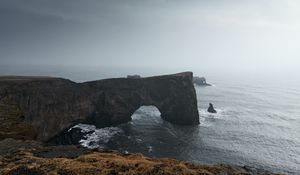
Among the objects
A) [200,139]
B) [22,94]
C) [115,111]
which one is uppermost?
[22,94]

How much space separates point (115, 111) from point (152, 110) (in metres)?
29.2

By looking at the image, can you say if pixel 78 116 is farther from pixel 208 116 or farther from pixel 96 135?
pixel 208 116

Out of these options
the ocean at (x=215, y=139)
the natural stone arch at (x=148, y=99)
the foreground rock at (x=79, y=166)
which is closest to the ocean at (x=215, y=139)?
the ocean at (x=215, y=139)

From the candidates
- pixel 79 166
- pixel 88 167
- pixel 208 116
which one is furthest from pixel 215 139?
pixel 79 166

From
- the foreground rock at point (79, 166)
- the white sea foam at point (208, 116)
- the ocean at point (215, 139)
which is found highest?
the foreground rock at point (79, 166)

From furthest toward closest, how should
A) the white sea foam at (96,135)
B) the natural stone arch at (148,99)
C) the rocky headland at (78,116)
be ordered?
the natural stone arch at (148,99), the white sea foam at (96,135), the rocky headland at (78,116)

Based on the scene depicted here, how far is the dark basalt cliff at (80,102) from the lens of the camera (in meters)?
63.9

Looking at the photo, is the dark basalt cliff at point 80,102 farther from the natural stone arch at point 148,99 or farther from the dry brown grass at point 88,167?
the dry brown grass at point 88,167

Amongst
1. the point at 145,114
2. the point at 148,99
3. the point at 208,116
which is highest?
the point at 148,99

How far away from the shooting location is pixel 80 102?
85562 millimetres

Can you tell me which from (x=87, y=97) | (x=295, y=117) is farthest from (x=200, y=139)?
(x=295, y=117)

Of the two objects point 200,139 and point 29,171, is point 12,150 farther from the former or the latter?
point 200,139

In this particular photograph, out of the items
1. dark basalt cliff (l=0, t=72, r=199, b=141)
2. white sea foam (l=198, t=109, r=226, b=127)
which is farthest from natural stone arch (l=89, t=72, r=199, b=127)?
white sea foam (l=198, t=109, r=226, b=127)

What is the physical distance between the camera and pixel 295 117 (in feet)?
392
